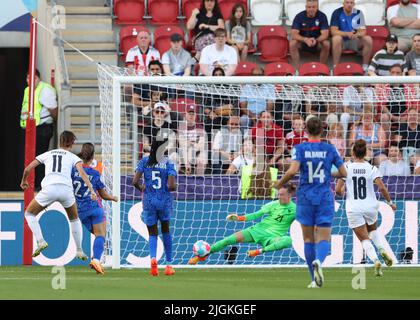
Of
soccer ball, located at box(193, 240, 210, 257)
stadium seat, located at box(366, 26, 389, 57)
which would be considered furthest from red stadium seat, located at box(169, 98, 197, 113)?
stadium seat, located at box(366, 26, 389, 57)

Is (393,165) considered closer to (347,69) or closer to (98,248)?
(347,69)

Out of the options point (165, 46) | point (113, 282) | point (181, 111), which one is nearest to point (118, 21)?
point (165, 46)

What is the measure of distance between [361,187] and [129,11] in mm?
8216

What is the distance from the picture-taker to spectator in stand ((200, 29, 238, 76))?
23250 millimetres

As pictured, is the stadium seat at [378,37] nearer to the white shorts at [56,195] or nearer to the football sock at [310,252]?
the white shorts at [56,195]

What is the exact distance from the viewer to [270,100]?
69.2 ft

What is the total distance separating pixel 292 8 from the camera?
2509 cm

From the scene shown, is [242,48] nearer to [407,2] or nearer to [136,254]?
[407,2]

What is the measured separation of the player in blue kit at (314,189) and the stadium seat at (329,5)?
34.7 ft

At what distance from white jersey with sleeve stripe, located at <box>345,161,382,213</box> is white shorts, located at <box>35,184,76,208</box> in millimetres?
3575

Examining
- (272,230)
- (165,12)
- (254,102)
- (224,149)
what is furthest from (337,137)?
(165,12)

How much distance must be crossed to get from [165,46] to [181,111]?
330 centimetres

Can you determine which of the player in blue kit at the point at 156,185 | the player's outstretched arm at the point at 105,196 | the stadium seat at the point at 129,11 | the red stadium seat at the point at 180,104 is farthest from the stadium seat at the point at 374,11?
the player's outstretched arm at the point at 105,196

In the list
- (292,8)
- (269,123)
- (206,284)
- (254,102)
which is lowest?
(206,284)
